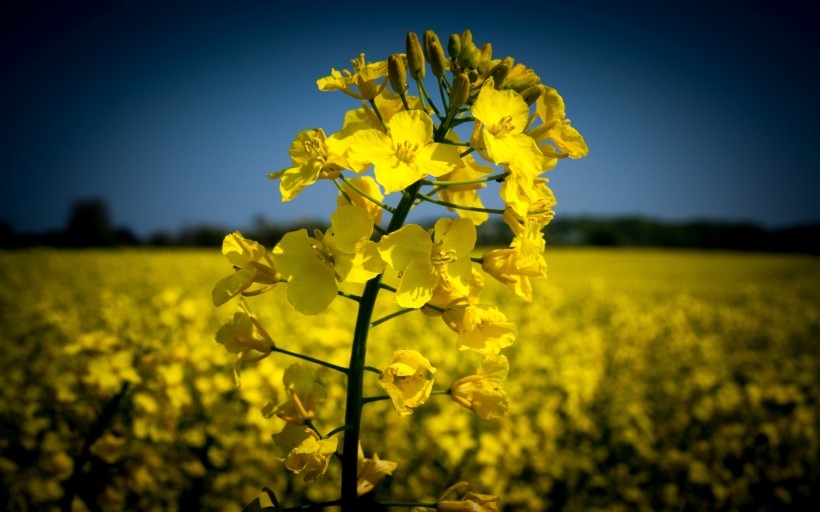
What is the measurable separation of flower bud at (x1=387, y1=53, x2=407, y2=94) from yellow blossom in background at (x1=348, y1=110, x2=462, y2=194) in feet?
0.32

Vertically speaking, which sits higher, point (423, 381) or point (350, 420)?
point (423, 381)

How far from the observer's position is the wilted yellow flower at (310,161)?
3.43 feet

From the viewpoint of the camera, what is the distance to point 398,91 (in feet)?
3.57

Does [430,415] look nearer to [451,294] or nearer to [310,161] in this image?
[451,294]

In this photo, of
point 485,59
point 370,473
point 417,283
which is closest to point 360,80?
point 485,59

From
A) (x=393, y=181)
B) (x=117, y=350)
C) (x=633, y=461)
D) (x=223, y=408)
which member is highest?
(x=393, y=181)

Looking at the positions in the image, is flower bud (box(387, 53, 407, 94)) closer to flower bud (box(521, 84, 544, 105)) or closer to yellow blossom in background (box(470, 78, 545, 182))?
yellow blossom in background (box(470, 78, 545, 182))

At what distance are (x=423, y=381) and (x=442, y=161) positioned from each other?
0.54 metres

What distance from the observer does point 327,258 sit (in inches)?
40.0

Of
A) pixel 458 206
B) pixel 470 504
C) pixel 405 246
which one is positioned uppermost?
pixel 458 206

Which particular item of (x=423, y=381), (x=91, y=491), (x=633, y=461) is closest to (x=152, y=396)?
(x=91, y=491)

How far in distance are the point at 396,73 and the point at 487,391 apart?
0.88 m

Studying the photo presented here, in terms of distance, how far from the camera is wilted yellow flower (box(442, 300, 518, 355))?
1106mm

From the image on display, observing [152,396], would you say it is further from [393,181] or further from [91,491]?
[393,181]
